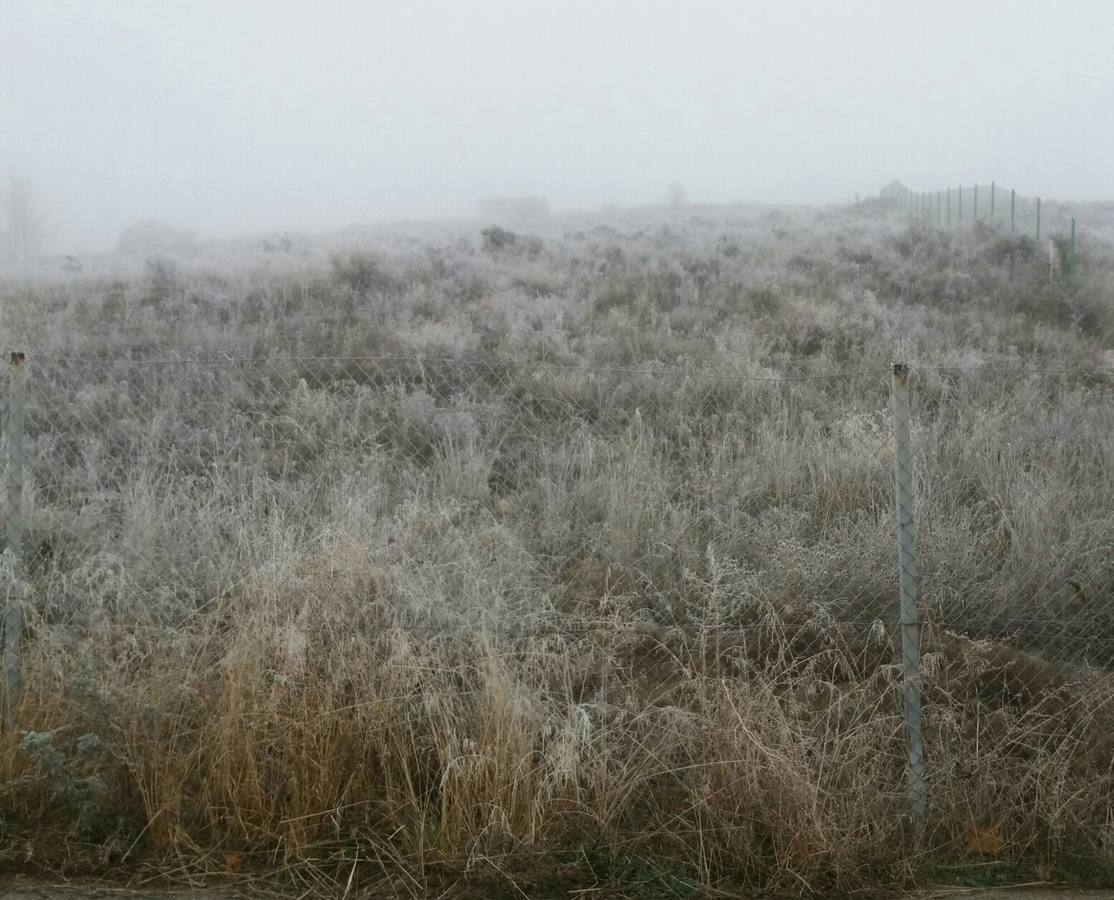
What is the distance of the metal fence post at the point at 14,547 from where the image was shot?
432 centimetres

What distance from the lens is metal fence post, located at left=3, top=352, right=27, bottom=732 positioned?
14.2 ft

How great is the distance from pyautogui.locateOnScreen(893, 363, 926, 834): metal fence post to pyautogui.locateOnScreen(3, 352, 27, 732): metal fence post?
3.60 m

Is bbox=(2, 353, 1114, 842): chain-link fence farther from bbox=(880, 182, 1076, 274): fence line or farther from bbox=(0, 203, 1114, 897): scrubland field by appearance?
bbox=(880, 182, 1076, 274): fence line

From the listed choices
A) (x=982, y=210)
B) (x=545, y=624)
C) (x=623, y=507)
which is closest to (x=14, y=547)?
(x=545, y=624)

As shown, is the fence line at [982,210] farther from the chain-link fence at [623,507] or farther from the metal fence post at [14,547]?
the metal fence post at [14,547]

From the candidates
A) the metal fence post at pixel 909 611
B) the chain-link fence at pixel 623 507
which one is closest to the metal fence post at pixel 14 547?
the chain-link fence at pixel 623 507

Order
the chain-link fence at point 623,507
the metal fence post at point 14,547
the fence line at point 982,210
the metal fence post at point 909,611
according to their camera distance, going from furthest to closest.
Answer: the fence line at point 982,210
the chain-link fence at point 623,507
the metal fence post at point 14,547
the metal fence post at point 909,611

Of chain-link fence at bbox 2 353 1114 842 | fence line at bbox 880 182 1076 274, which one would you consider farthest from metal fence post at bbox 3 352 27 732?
fence line at bbox 880 182 1076 274

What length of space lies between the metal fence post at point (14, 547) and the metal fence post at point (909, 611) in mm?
3601

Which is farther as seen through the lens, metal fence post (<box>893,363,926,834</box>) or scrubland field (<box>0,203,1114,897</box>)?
metal fence post (<box>893,363,926,834</box>)

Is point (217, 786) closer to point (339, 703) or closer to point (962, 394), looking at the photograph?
point (339, 703)

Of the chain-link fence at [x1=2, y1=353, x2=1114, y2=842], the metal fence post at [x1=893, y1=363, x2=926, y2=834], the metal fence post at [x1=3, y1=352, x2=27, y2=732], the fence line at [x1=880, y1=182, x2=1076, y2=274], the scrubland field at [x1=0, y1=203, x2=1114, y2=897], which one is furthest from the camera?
the fence line at [x1=880, y1=182, x2=1076, y2=274]

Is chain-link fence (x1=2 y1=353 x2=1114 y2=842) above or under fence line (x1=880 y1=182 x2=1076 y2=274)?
under

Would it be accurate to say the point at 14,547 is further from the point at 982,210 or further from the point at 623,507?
the point at 982,210
